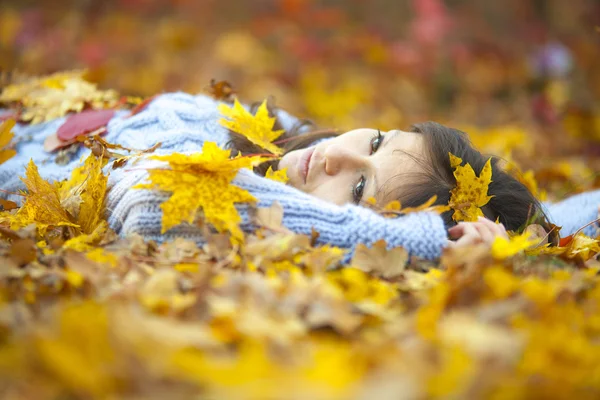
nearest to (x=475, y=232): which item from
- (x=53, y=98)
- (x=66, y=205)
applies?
(x=66, y=205)

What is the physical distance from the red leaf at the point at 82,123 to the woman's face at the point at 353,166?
0.78m

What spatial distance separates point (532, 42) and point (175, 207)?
6209 mm

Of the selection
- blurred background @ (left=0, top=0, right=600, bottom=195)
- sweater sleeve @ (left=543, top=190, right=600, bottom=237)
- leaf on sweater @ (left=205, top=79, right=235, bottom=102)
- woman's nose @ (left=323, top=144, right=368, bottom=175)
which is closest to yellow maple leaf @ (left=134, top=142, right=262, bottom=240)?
woman's nose @ (left=323, top=144, right=368, bottom=175)

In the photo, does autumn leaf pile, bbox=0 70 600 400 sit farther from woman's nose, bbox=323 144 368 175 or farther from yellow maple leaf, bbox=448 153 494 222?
woman's nose, bbox=323 144 368 175

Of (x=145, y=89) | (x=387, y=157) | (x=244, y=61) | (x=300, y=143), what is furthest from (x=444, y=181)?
(x=244, y=61)

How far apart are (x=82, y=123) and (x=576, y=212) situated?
1.87 m

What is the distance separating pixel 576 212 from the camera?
Result: 2.35 m

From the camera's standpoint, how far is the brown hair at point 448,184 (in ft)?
5.24

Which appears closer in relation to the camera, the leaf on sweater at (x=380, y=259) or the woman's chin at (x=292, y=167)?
the leaf on sweater at (x=380, y=259)

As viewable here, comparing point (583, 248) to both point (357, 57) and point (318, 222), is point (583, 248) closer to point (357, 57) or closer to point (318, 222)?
point (318, 222)

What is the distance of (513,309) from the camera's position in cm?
101

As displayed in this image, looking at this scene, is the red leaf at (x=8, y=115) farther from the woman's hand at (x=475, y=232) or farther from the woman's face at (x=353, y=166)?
the woman's hand at (x=475, y=232)

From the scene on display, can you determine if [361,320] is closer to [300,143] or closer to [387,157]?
[387,157]

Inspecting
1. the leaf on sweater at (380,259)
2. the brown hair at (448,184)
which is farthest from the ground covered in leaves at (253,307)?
the brown hair at (448,184)
